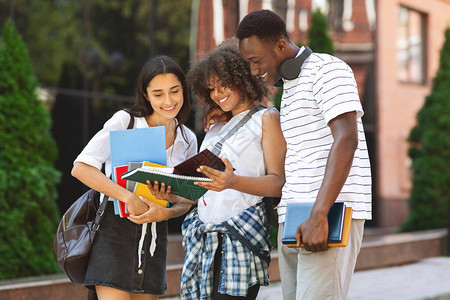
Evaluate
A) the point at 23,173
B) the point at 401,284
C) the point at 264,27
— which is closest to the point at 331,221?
the point at 264,27

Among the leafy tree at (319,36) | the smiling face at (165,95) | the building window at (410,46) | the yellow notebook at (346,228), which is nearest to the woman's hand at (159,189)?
the smiling face at (165,95)

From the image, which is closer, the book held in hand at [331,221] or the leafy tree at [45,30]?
the book held in hand at [331,221]

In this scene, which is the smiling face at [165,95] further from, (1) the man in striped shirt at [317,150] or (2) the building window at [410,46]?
(2) the building window at [410,46]

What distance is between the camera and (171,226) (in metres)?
11.7

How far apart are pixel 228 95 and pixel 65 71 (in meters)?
7.84

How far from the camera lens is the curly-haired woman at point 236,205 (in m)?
3.46

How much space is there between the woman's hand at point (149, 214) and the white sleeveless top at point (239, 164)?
0.71 feet

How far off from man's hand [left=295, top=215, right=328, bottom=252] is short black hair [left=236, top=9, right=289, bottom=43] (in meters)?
0.87

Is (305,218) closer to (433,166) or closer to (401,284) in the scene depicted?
(401,284)

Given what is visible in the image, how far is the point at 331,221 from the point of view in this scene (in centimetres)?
294

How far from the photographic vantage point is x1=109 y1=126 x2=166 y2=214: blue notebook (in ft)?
11.5

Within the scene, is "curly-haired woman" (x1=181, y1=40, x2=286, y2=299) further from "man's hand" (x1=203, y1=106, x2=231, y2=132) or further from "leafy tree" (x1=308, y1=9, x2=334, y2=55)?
"leafy tree" (x1=308, y1=9, x2=334, y2=55)

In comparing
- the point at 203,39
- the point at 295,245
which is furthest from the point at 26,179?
the point at 203,39

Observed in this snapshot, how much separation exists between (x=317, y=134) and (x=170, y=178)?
0.69m
